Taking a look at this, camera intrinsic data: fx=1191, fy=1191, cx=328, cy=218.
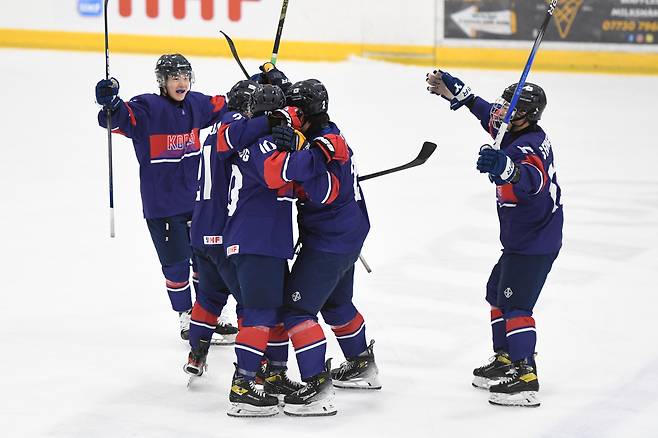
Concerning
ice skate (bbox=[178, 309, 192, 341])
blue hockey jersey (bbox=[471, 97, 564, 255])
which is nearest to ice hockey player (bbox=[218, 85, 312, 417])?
blue hockey jersey (bbox=[471, 97, 564, 255])

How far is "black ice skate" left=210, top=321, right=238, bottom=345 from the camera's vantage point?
5352 millimetres

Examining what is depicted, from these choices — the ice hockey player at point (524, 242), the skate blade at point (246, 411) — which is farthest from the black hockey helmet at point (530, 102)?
the skate blade at point (246, 411)

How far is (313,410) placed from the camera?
14.6ft

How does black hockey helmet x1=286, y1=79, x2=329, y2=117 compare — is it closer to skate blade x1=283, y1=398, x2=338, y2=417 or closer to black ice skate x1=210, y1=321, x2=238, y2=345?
skate blade x1=283, y1=398, x2=338, y2=417

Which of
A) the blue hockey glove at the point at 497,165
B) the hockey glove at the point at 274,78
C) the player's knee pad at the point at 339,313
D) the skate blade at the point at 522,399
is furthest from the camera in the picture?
the hockey glove at the point at 274,78

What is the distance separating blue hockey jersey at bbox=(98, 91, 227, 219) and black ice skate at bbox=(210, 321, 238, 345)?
55cm

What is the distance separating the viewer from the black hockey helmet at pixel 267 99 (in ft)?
14.2

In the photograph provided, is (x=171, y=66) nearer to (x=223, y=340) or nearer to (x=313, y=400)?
(x=223, y=340)

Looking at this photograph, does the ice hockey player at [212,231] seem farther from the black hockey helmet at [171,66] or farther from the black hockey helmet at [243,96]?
the black hockey helmet at [171,66]

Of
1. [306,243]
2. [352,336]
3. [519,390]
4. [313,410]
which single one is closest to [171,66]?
[306,243]

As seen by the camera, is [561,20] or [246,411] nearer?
[246,411]

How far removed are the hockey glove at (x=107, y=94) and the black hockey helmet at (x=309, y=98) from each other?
111 centimetres

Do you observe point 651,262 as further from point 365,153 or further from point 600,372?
point 365,153

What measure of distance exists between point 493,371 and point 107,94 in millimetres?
2036
